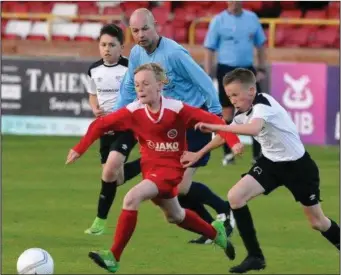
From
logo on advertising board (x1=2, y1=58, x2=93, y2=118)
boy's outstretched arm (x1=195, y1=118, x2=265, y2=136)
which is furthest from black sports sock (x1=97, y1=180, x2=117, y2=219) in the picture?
logo on advertising board (x1=2, y1=58, x2=93, y2=118)

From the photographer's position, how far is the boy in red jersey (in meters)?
9.35

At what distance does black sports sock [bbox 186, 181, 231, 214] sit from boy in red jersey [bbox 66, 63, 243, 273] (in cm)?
112

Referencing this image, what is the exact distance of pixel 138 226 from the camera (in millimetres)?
12016

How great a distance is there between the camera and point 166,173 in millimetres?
9562

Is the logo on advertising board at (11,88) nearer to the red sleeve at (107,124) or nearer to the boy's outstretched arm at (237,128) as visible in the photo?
the red sleeve at (107,124)

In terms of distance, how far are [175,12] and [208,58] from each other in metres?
7.76

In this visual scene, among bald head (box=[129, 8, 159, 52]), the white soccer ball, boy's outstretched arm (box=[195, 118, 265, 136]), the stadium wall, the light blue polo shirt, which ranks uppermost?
bald head (box=[129, 8, 159, 52])

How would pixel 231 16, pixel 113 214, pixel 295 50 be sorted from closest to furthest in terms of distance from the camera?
1. pixel 113 214
2. pixel 231 16
3. pixel 295 50

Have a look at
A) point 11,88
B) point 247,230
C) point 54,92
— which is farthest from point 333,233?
point 11,88

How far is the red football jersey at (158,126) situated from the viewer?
375 inches

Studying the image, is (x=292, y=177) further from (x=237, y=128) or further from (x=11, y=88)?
(x=11, y=88)

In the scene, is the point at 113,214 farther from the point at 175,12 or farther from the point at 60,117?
the point at 175,12

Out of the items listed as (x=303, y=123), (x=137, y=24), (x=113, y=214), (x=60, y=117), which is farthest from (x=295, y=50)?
(x=137, y=24)

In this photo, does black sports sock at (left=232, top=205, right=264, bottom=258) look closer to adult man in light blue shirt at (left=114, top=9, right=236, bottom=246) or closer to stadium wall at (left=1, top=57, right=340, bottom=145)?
adult man in light blue shirt at (left=114, top=9, right=236, bottom=246)
